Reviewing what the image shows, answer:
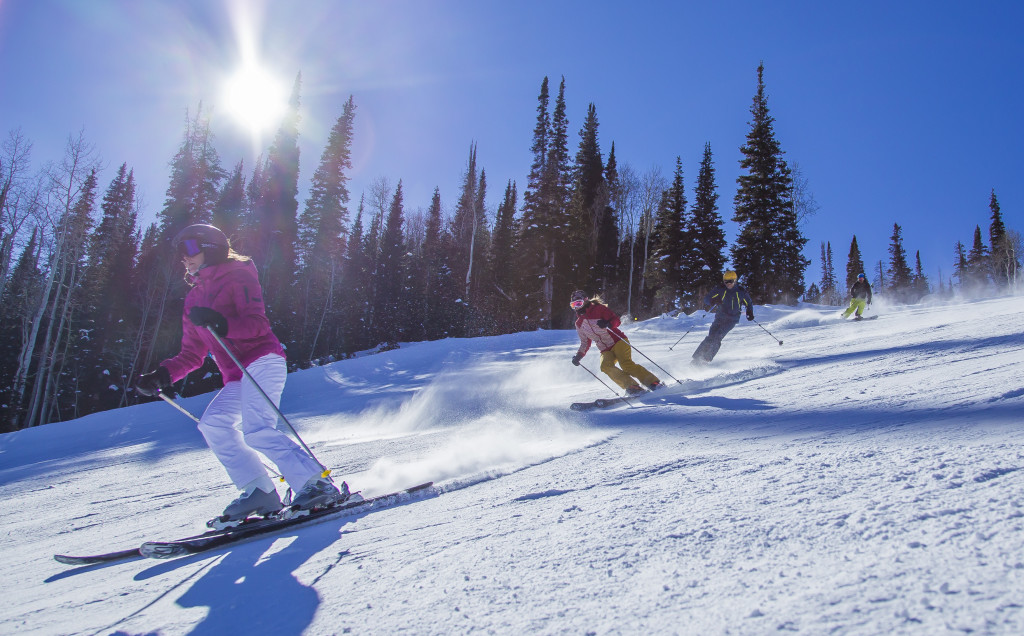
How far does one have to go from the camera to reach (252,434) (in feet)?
11.1

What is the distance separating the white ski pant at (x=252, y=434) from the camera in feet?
11.1

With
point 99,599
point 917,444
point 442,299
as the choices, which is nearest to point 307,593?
point 99,599

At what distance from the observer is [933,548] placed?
1.47m

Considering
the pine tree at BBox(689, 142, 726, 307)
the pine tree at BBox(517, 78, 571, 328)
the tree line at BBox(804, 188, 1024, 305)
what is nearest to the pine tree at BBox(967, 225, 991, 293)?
the tree line at BBox(804, 188, 1024, 305)

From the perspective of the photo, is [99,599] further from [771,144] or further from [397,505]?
[771,144]

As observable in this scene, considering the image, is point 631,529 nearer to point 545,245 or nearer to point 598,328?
point 598,328

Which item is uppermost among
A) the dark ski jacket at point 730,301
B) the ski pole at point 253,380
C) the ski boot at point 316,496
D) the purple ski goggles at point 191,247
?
the purple ski goggles at point 191,247

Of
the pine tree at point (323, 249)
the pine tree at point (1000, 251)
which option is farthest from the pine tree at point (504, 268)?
the pine tree at point (1000, 251)

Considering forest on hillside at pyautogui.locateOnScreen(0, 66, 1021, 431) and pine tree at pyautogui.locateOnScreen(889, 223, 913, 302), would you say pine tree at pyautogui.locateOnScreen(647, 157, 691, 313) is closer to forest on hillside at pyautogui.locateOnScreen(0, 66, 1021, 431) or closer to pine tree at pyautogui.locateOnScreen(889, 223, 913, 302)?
forest on hillside at pyautogui.locateOnScreen(0, 66, 1021, 431)

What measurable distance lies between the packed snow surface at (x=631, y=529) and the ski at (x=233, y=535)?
0.25 ft

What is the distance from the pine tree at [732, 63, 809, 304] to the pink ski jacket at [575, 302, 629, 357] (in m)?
23.3

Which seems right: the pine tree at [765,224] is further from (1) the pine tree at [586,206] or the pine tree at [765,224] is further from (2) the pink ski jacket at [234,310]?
(2) the pink ski jacket at [234,310]

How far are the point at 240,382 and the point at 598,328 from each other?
5.38 meters

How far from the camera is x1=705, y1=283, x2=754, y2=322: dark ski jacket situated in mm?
9766
